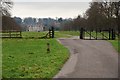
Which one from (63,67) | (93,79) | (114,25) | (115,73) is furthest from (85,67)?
(114,25)

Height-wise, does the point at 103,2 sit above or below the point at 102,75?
above

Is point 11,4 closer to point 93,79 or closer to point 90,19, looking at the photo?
point 90,19

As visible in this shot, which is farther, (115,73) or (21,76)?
(115,73)

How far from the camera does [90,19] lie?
7594 cm

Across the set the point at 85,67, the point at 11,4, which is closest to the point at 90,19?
the point at 11,4

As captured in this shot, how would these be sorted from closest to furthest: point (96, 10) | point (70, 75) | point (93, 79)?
1. point (93, 79)
2. point (70, 75)
3. point (96, 10)

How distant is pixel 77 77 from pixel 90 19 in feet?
212

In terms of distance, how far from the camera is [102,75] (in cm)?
1249

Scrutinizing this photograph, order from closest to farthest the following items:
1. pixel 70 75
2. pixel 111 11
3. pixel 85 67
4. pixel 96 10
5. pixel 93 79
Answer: pixel 93 79
pixel 70 75
pixel 85 67
pixel 111 11
pixel 96 10

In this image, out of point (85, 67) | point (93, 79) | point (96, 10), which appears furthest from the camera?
point (96, 10)

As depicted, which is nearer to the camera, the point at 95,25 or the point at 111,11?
the point at 111,11

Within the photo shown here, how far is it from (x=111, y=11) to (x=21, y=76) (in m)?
54.8

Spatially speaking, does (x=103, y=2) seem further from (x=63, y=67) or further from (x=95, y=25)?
(x=63, y=67)

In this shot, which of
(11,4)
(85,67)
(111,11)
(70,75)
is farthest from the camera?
(111,11)
